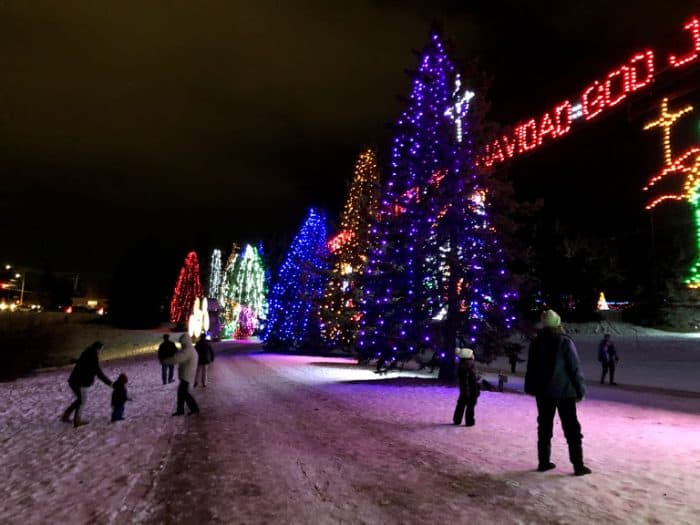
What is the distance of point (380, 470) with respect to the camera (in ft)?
21.4

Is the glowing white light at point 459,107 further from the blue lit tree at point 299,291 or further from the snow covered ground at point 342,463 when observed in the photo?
the blue lit tree at point 299,291

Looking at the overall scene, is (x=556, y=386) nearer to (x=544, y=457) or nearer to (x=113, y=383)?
(x=544, y=457)

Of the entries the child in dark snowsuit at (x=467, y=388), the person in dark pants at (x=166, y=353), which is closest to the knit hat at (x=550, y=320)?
the child in dark snowsuit at (x=467, y=388)

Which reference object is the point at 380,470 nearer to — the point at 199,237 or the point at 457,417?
the point at 457,417

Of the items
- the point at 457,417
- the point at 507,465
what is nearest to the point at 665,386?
the point at 457,417

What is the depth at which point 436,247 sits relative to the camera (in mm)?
17250

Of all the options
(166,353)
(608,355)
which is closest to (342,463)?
(166,353)

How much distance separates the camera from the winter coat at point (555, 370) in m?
6.05

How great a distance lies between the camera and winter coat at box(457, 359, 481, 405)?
9516 mm

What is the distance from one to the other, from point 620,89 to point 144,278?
2939 inches

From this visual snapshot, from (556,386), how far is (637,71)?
45.9 feet

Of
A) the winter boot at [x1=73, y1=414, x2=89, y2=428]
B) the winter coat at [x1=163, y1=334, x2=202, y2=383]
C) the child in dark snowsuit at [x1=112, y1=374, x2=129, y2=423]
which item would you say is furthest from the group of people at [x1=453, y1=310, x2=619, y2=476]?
the winter boot at [x1=73, y1=414, x2=89, y2=428]

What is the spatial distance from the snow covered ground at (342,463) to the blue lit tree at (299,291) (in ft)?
77.2

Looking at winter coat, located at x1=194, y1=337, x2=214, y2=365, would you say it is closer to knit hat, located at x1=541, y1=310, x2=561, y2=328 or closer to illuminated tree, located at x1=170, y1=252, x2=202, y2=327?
knit hat, located at x1=541, y1=310, x2=561, y2=328
